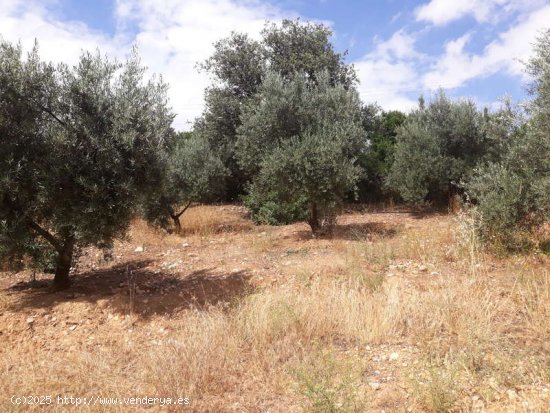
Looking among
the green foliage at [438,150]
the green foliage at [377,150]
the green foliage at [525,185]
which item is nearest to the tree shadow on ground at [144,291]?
the green foliage at [525,185]

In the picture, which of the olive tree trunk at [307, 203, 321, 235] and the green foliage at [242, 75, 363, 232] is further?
the olive tree trunk at [307, 203, 321, 235]

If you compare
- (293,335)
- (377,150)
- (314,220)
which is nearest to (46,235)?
(293,335)

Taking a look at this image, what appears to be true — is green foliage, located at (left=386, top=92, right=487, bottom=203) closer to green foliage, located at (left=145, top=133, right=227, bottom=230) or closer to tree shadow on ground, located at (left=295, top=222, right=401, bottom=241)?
tree shadow on ground, located at (left=295, top=222, right=401, bottom=241)

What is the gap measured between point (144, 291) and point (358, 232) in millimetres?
6389

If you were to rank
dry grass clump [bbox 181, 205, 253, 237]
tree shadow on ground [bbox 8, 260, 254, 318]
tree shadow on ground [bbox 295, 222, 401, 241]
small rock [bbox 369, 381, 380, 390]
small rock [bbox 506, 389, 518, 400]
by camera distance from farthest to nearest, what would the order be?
1. dry grass clump [bbox 181, 205, 253, 237]
2. tree shadow on ground [bbox 295, 222, 401, 241]
3. tree shadow on ground [bbox 8, 260, 254, 318]
4. small rock [bbox 369, 381, 380, 390]
5. small rock [bbox 506, 389, 518, 400]

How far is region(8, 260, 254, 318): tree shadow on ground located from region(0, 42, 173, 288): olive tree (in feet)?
2.91

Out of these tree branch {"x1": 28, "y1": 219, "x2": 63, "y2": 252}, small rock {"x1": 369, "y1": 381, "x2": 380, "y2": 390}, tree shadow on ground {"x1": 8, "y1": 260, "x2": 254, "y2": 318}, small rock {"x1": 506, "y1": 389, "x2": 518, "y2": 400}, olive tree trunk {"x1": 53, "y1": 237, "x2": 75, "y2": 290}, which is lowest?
small rock {"x1": 369, "y1": 381, "x2": 380, "y2": 390}

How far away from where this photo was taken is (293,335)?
4.89m

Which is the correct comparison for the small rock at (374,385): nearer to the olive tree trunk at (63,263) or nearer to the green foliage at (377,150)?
the olive tree trunk at (63,263)

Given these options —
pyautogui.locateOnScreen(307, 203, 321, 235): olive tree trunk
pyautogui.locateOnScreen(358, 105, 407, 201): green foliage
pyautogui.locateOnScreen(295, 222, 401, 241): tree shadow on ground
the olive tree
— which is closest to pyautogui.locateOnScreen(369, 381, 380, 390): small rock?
the olive tree

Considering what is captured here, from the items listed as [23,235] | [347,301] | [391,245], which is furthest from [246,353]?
[391,245]

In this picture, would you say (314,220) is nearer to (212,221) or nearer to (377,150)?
(212,221)

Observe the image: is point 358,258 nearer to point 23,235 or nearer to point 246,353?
point 246,353

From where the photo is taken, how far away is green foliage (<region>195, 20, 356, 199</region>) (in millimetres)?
17641
